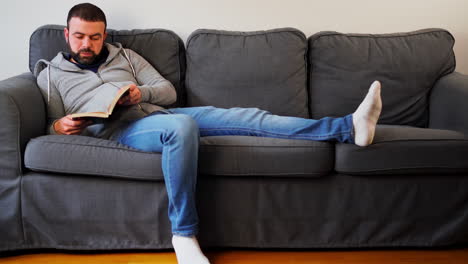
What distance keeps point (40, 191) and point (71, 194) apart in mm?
116

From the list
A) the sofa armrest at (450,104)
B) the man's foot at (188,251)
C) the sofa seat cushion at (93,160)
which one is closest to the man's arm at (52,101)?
the sofa seat cushion at (93,160)

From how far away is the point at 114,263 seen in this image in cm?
171

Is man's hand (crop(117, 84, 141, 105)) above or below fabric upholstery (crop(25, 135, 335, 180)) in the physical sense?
above

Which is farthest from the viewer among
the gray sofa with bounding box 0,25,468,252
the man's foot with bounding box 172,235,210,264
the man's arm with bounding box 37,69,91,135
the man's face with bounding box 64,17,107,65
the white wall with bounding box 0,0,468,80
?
the white wall with bounding box 0,0,468,80

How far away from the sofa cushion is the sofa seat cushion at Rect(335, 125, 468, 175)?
578mm

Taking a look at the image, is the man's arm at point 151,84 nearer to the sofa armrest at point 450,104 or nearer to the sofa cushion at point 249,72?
the sofa cushion at point 249,72

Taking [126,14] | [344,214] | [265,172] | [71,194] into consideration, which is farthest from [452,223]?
[126,14]

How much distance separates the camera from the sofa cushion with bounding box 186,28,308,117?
222cm

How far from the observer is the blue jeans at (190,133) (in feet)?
5.21

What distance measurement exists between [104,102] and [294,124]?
0.75 m

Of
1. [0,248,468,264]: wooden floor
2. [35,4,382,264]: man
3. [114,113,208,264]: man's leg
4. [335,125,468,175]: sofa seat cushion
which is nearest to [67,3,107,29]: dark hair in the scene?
[35,4,382,264]: man

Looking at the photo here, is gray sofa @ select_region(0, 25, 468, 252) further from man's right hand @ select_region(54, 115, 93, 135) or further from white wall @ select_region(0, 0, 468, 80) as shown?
white wall @ select_region(0, 0, 468, 80)

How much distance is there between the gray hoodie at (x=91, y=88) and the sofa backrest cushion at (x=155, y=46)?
18 centimetres

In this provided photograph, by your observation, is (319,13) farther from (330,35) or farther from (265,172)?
(265,172)
